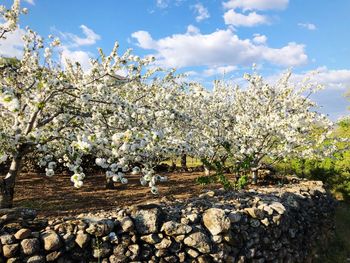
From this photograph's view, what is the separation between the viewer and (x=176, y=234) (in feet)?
23.9

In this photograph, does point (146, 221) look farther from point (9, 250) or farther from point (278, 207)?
point (278, 207)

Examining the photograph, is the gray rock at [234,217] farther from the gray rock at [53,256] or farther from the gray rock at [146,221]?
the gray rock at [53,256]

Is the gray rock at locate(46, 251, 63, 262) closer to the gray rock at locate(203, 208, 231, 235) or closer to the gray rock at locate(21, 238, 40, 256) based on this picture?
the gray rock at locate(21, 238, 40, 256)

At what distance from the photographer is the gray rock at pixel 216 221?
7.71m

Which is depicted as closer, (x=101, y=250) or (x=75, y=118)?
(x=101, y=250)

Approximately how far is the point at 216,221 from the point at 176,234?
3.43 feet

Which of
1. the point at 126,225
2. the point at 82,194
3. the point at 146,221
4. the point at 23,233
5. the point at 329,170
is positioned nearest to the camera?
the point at 23,233

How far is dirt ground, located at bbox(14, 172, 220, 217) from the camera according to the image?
1092 cm

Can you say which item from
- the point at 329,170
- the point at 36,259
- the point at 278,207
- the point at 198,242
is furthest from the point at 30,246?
the point at 329,170

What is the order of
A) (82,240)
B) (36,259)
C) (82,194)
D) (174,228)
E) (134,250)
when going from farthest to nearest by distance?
(82,194) → (174,228) → (134,250) → (82,240) → (36,259)

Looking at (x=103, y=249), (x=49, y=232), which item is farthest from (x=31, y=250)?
(x=103, y=249)

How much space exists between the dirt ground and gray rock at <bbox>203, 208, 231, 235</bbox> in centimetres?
243

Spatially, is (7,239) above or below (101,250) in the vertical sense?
above

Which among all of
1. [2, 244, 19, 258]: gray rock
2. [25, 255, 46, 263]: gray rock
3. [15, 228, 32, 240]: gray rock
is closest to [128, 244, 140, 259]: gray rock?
[25, 255, 46, 263]: gray rock
